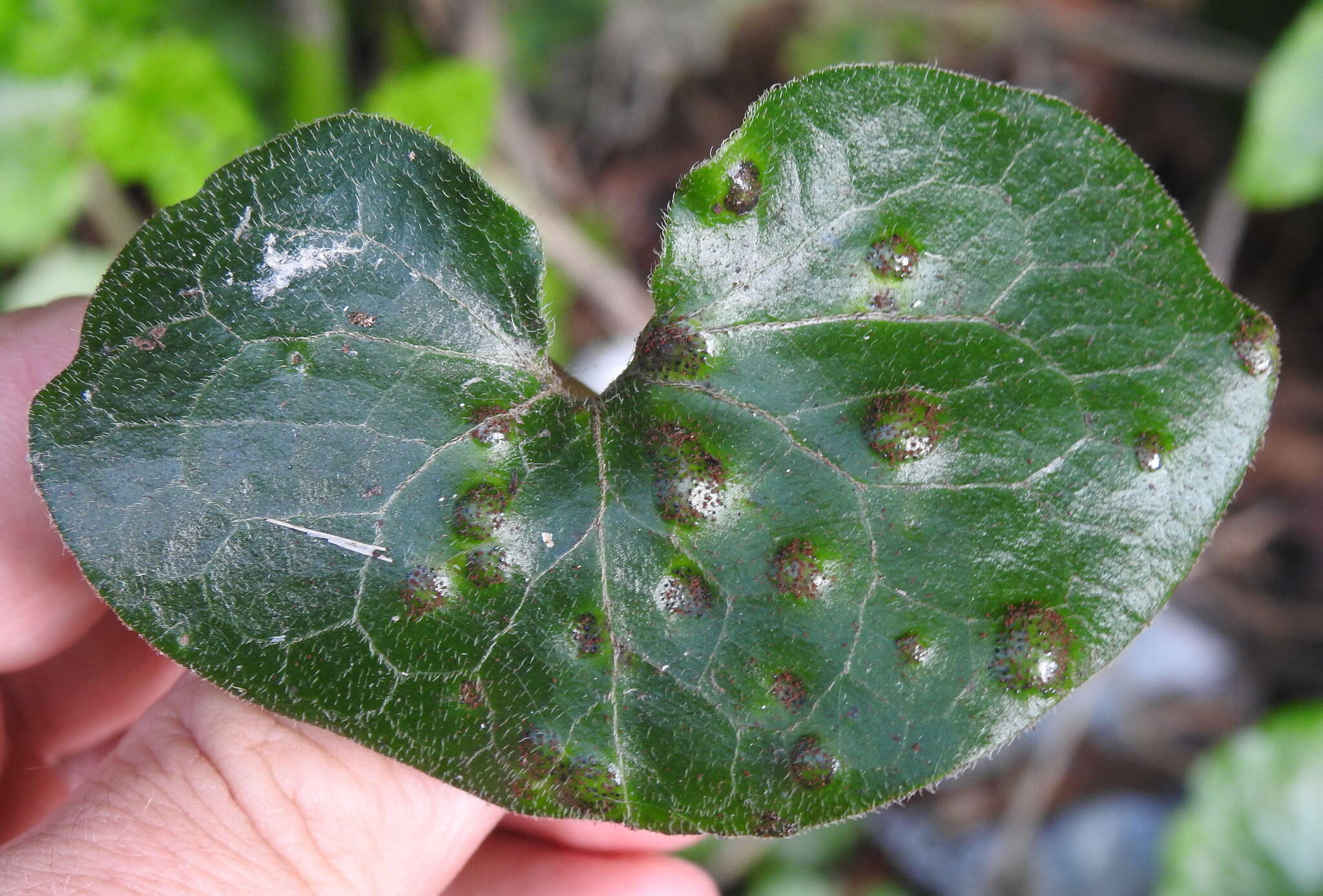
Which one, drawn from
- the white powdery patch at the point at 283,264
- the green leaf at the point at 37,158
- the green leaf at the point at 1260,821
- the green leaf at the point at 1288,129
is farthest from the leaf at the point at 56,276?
the green leaf at the point at 1260,821

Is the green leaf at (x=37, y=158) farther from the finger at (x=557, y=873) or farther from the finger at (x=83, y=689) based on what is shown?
the finger at (x=557, y=873)

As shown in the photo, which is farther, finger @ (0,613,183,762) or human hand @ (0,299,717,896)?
finger @ (0,613,183,762)

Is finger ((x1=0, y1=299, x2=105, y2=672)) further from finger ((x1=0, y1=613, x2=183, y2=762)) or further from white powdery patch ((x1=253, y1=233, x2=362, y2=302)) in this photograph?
white powdery patch ((x1=253, y1=233, x2=362, y2=302))

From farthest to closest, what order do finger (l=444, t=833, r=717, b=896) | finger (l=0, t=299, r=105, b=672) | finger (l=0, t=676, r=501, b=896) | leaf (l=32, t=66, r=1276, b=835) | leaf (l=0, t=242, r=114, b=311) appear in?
leaf (l=0, t=242, r=114, b=311), finger (l=444, t=833, r=717, b=896), finger (l=0, t=299, r=105, b=672), finger (l=0, t=676, r=501, b=896), leaf (l=32, t=66, r=1276, b=835)

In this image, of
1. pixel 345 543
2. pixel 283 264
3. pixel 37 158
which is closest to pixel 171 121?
pixel 37 158

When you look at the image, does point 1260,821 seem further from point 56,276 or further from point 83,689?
point 56,276

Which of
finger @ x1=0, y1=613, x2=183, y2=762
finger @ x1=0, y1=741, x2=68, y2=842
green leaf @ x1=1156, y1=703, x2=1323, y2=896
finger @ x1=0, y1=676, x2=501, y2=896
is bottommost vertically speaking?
green leaf @ x1=1156, y1=703, x2=1323, y2=896

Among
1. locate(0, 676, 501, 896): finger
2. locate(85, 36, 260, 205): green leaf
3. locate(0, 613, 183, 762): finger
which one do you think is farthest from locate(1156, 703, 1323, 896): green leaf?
locate(85, 36, 260, 205): green leaf
